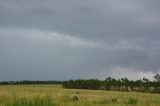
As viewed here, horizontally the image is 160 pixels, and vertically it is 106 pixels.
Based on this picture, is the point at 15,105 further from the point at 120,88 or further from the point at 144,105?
the point at 120,88

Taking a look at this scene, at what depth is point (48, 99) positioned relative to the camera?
69.9 ft

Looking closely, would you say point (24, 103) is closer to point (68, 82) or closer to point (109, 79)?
point (109, 79)

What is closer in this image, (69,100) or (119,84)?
(69,100)

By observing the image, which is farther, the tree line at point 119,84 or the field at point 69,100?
the tree line at point 119,84

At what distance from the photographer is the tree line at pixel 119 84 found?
14062cm

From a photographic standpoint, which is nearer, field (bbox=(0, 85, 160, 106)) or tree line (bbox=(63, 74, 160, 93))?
field (bbox=(0, 85, 160, 106))

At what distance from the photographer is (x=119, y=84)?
15238cm

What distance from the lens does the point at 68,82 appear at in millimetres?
174875

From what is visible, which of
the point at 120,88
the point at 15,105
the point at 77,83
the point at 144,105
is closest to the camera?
the point at 15,105

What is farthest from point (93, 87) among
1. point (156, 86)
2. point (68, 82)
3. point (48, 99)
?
point (48, 99)

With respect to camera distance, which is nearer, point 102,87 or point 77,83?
point 102,87

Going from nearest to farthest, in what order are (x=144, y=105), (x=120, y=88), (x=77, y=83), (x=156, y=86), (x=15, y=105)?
(x=15, y=105)
(x=144, y=105)
(x=156, y=86)
(x=120, y=88)
(x=77, y=83)

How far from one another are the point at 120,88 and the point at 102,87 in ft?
25.2

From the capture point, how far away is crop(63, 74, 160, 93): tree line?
141 meters
